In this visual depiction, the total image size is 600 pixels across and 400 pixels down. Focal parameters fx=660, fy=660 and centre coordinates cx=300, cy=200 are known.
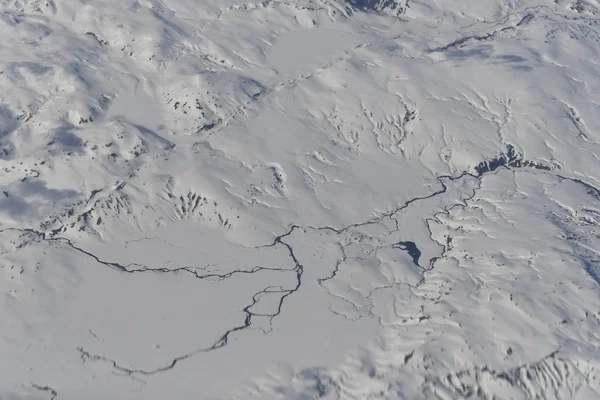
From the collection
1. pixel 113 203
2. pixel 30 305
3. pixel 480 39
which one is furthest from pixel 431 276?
pixel 480 39

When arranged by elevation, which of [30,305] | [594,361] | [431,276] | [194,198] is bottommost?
[30,305]

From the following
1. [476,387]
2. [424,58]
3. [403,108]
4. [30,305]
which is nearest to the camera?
[476,387]

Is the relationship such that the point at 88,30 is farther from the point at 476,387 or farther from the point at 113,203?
the point at 476,387

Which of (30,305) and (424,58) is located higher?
(424,58)

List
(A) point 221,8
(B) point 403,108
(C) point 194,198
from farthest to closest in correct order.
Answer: (A) point 221,8, (B) point 403,108, (C) point 194,198

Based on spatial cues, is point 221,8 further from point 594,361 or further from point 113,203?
point 594,361

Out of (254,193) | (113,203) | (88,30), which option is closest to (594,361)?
(254,193)

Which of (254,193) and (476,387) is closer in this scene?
A: (476,387)
